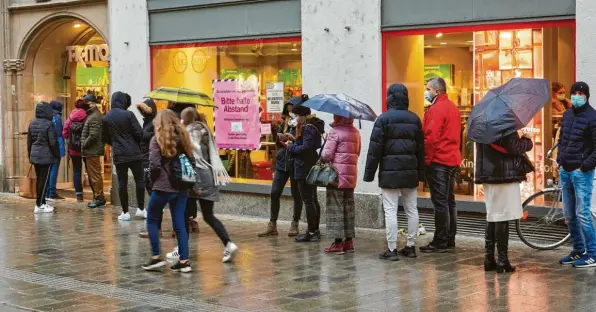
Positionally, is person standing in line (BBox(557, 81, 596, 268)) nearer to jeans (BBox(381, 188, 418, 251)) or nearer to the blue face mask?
the blue face mask

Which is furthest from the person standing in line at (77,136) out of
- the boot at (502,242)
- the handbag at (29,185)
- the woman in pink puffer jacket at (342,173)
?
the boot at (502,242)

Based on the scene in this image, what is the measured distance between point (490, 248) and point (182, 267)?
3165 millimetres

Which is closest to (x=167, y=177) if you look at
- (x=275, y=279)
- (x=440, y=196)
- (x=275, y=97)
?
(x=275, y=279)

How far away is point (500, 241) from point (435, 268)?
0.78m

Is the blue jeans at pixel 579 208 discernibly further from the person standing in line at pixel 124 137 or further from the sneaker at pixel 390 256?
the person standing in line at pixel 124 137

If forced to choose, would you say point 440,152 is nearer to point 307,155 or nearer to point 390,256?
point 390,256

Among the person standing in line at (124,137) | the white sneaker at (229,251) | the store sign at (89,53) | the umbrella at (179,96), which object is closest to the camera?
→ the white sneaker at (229,251)

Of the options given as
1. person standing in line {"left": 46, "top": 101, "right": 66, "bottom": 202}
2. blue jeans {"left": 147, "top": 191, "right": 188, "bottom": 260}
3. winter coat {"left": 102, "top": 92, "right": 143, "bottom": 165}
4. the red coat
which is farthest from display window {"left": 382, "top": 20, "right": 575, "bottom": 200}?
person standing in line {"left": 46, "top": 101, "right": 66, "bottom": 202}

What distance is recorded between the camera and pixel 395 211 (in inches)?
440

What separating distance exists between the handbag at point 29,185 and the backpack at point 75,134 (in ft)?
3.04

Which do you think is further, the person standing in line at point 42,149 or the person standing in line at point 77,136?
the person standing in line at point 77,136

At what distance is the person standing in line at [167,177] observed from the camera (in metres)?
10.3

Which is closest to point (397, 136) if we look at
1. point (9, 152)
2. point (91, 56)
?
point (91, 56)

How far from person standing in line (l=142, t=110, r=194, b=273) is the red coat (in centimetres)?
280
